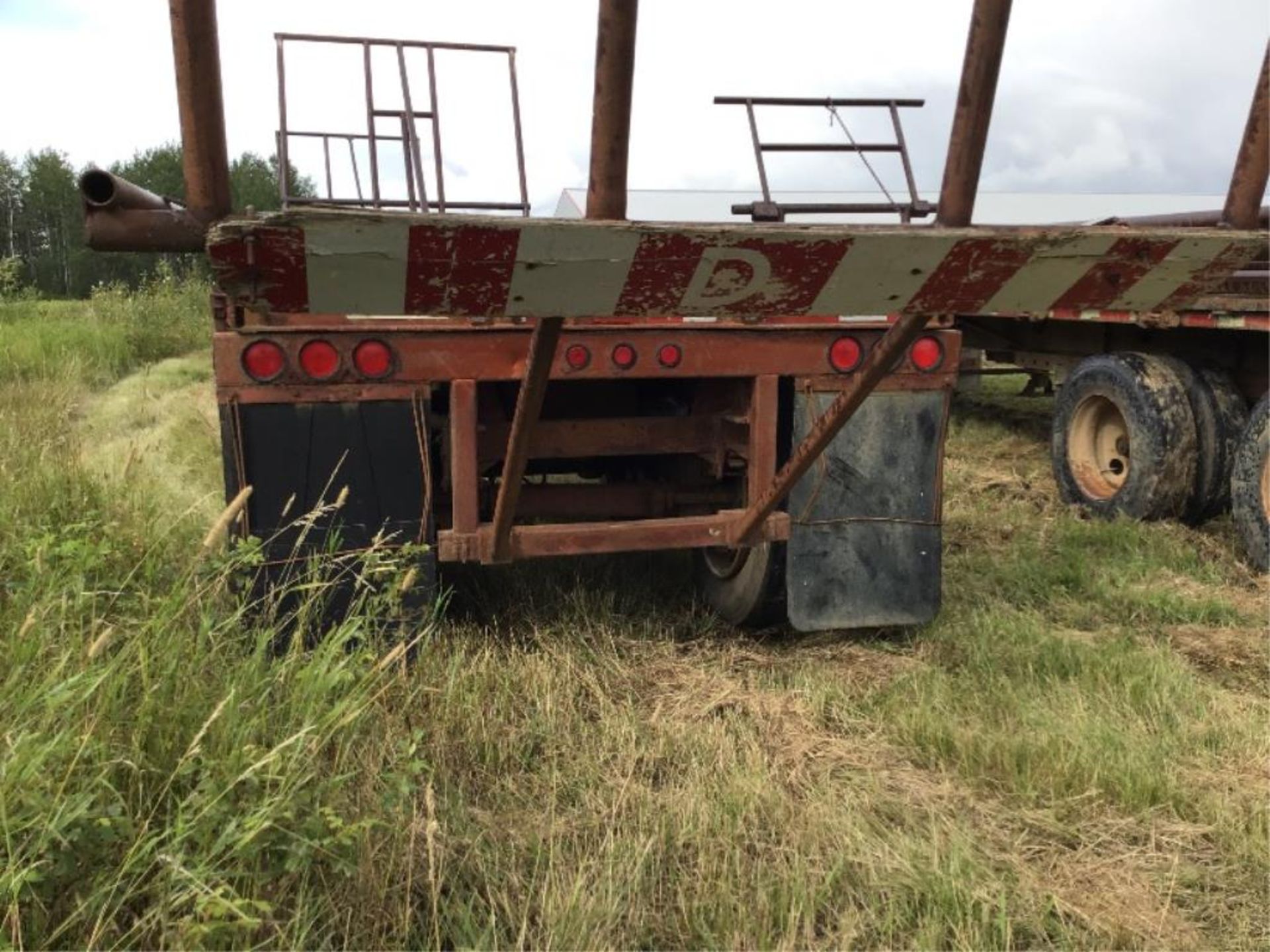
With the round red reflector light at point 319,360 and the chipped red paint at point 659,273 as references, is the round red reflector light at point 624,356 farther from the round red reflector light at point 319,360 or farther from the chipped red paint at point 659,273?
the chipped red paint at point 659,273

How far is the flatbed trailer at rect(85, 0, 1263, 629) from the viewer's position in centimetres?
158

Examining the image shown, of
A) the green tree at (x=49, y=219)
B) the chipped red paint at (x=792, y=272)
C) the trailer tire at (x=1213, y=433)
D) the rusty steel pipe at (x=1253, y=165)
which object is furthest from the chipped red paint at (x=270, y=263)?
the green tree at (x=49, y=219)

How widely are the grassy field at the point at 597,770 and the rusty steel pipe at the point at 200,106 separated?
2.93 ft

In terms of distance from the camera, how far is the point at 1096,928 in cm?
205

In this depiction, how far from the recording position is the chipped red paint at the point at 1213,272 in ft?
6.20

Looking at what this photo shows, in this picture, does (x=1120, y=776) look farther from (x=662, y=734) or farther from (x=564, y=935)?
(x=564, y=935)

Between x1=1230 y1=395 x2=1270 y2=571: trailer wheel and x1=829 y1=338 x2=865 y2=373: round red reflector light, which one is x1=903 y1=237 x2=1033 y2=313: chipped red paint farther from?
x1=1230 y1=395 x2=1270 y2=571: trailer wheel

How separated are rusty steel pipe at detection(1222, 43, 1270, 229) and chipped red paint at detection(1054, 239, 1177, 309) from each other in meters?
0.23

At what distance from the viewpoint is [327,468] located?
3.12m

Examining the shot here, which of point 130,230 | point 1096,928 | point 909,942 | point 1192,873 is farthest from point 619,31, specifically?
point 1192,873

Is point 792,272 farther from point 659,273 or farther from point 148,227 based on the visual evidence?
point 148,227

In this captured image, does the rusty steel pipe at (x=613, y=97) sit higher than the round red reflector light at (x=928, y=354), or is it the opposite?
the rusty steel pipe at (x=613, y=97)

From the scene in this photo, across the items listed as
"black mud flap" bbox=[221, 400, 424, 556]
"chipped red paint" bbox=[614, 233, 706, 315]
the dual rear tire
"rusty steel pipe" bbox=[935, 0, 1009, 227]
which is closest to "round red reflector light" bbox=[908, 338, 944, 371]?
"black mud flap" bbox=[221, 400, 424, 556]

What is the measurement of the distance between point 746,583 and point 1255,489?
243cm
